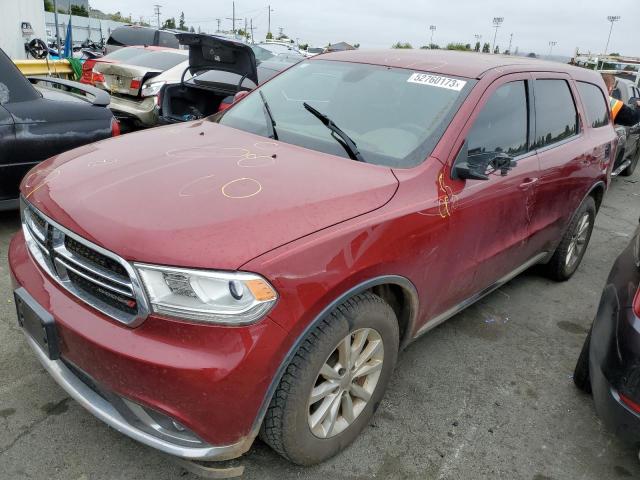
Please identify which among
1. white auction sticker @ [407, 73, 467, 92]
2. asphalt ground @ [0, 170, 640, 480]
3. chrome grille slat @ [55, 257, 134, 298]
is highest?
white auction sticker @ [407, 73, 467, 92]

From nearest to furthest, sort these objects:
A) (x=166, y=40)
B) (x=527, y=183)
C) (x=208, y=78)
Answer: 1. (x=527, y=183)
2. (x=208, y=78)
3. (x=166, y=40)

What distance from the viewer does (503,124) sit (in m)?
3.13

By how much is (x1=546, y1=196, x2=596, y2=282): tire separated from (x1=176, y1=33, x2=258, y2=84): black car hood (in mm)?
3455

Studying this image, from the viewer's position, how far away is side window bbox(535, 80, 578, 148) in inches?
139

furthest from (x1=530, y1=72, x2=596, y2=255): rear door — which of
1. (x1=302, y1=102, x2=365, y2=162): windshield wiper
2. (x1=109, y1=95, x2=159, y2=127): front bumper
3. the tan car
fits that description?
(x1=109, y1=95, x2=159, y2=127): front bumper

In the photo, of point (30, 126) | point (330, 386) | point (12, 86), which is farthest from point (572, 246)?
point (12, 86)

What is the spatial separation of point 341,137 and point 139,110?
5.85 metres

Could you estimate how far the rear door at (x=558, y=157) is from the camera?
139 inches

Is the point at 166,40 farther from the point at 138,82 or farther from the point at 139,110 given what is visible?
the point at 139,110

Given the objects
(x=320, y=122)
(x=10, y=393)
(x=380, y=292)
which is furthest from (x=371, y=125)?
(x=10, y=393)

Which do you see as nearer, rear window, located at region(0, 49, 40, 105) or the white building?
rear window, located at region(0, 49, 40, 105)

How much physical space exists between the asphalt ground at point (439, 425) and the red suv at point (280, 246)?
0.28 m

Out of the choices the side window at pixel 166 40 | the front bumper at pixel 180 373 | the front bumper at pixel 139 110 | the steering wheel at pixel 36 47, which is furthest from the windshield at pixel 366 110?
the side window at pixel 166 40

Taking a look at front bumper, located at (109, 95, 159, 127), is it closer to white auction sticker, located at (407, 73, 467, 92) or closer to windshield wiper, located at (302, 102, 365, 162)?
windshield wiper, located at (302, 102, 365, 162)
